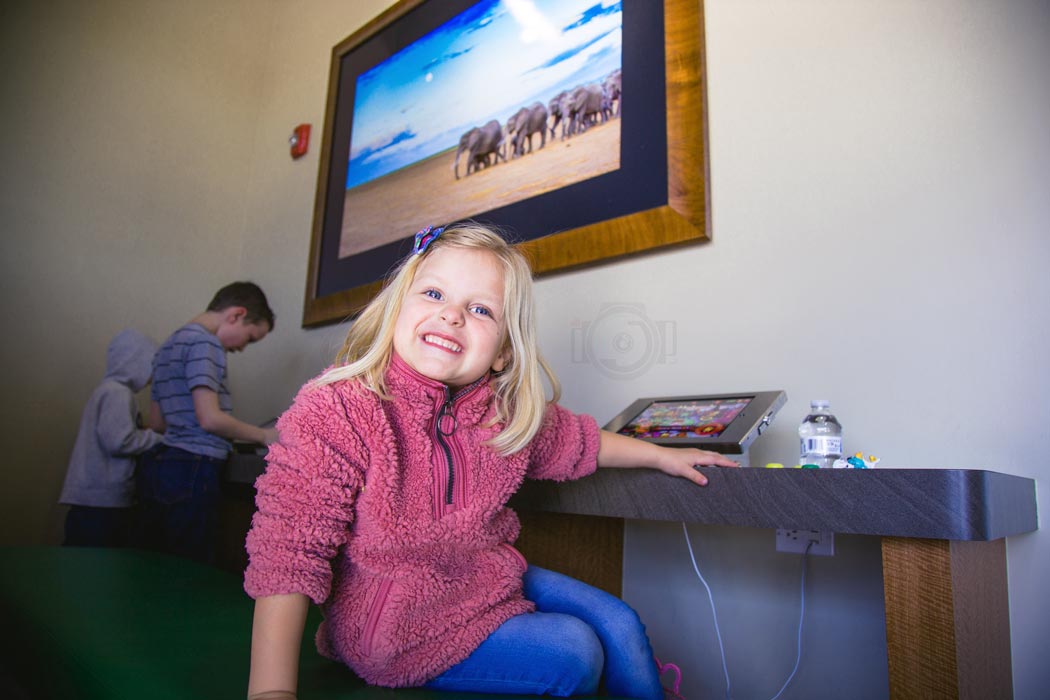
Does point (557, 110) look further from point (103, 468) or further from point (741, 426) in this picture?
point (103, 468)

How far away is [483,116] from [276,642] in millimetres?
1580

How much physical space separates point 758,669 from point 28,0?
292 cm

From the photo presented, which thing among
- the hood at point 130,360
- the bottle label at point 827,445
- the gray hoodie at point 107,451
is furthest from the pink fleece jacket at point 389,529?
the hood at point 130,360

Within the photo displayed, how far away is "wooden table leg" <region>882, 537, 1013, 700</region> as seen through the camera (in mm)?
680

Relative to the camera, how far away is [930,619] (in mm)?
689

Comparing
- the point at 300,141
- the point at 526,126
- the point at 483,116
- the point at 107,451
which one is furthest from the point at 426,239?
the point at 300,141

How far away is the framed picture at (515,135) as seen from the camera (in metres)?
1.46

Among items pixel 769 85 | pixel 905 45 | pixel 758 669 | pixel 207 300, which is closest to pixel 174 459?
pixel 207 300

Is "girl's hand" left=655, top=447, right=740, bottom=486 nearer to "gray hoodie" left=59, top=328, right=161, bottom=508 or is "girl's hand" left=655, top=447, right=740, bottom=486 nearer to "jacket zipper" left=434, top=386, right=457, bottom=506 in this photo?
"jacket zipper" left=434, top=386, right=457, bottom=506

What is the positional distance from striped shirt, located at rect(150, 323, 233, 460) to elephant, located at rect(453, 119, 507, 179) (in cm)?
84

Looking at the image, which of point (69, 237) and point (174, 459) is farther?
point (69, 237)

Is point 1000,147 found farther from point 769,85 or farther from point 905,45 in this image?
point 769,85

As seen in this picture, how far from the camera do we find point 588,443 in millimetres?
963

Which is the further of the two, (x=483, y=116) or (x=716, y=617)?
(x=483, y=116)
